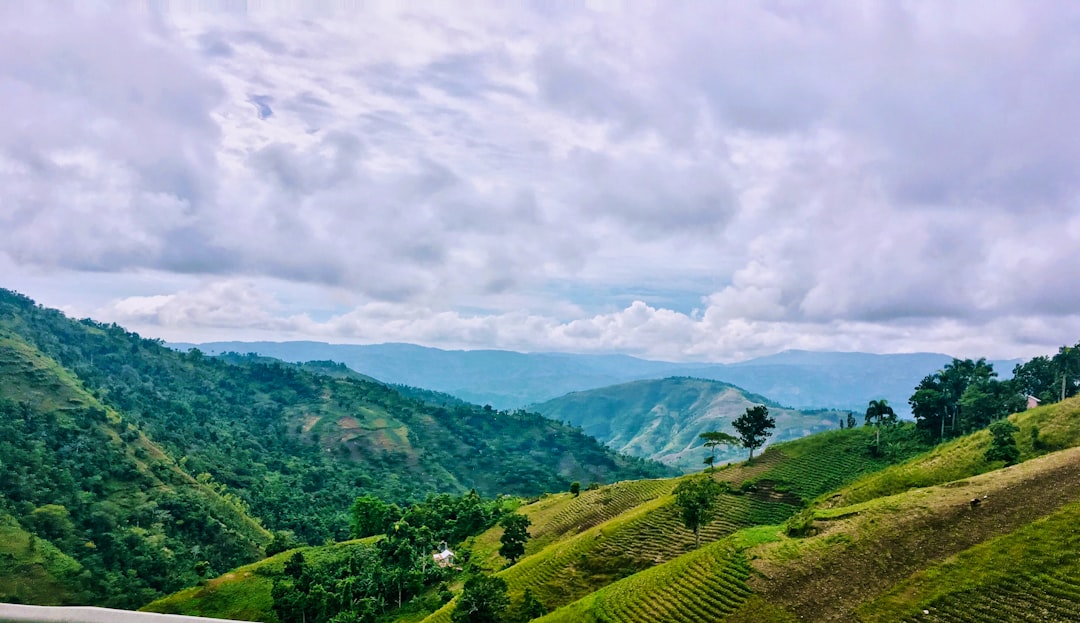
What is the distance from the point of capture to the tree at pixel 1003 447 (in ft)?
154

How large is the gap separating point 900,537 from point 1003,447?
20613 mm

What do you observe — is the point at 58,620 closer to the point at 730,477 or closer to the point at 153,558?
the point at 153,558

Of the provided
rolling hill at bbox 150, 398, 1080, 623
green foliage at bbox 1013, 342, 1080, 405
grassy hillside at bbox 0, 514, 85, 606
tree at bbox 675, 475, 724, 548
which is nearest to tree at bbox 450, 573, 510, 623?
rolling hill at bbox 150, 398, 1080, 623

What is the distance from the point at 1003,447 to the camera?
47438 millimetres

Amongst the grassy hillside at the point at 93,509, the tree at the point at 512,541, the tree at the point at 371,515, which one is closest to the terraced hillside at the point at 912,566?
the tree at the point at 512,541

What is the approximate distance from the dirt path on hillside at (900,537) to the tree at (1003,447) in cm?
768

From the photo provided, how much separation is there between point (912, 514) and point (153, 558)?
10421 cm

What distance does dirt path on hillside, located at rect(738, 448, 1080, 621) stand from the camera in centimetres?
3139

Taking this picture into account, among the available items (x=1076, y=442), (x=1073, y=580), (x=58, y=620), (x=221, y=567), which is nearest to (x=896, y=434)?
(x=1076, y=442)

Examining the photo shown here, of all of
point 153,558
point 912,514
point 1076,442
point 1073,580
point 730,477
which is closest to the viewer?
point 1073,580

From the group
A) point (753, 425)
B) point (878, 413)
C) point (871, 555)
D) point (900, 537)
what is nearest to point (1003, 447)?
point (900, 537)

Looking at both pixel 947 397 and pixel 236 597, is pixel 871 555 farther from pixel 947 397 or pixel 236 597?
pixel 236 597

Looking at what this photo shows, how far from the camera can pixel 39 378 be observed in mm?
137625

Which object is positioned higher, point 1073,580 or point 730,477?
point 1073,580
